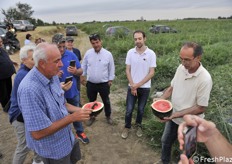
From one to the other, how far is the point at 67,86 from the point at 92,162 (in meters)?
1.55

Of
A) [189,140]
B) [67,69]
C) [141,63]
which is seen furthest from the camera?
[141,63]

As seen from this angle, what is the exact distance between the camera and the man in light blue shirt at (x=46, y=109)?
2006 millimetres

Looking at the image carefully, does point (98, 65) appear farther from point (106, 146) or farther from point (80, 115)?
point (80, 115)

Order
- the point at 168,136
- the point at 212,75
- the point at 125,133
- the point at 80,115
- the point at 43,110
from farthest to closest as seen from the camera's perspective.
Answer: the point at 212,75 → the point at 125,133 → the point at 168,136 → the point at 80,115 → the point at 43,110

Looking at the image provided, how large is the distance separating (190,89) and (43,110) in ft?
5.79

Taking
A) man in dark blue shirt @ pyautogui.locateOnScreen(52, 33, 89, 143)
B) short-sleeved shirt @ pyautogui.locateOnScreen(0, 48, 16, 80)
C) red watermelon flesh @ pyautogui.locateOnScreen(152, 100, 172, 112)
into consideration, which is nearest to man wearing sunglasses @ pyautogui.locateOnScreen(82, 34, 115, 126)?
man in dark blue shirt @ pyautogui.locateOnScreen(52, 33, 89, 143)

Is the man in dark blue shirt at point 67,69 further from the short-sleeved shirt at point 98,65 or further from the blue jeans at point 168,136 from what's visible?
the blue jeans at point 168,136

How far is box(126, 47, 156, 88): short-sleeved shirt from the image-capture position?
4.14 metres

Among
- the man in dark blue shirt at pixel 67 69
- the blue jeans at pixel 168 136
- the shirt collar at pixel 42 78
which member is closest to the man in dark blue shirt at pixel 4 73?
the man in dark blue shirt at pixel 67 69

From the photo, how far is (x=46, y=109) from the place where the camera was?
6.95 ft

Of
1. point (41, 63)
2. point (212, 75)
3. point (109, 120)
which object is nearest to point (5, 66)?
point (109, 120)

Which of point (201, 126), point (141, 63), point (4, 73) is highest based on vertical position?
point (201, 126)

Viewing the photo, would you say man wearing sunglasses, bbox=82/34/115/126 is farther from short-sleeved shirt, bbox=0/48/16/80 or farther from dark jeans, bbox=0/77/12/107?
dark jeans, bbox=0/77/12/107

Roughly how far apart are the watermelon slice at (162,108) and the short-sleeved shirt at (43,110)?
119 centimetres
